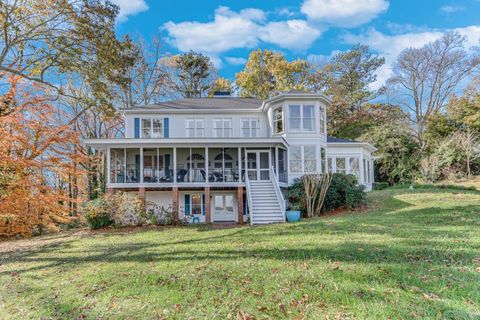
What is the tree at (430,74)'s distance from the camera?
2911cm

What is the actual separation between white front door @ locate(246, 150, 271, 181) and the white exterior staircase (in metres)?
0.92

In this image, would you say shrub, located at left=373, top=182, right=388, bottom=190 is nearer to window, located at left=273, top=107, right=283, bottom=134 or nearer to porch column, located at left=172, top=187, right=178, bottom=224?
window, located at left=273, top=107, right=283, bottom=134

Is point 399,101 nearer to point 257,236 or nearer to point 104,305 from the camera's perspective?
point 257,236

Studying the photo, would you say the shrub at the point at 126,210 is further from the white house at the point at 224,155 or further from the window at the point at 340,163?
the window at the point at 340,163

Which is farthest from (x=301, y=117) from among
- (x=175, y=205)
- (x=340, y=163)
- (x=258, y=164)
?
(x=175, y=205)

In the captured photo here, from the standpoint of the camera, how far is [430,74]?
3066cm

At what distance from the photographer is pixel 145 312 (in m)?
4.39

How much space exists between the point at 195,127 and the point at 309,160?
289 inches

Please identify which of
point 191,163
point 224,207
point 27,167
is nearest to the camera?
point 27,167

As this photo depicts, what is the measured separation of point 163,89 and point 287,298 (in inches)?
1070

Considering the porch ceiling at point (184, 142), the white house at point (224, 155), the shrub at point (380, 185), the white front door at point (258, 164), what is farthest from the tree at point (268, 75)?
the porch ceiling at point (184, 142)

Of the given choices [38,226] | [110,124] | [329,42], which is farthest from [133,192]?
[329,42]

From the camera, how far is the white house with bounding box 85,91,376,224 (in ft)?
51.1

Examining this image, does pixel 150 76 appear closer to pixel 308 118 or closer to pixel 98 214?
pixel 308 118
